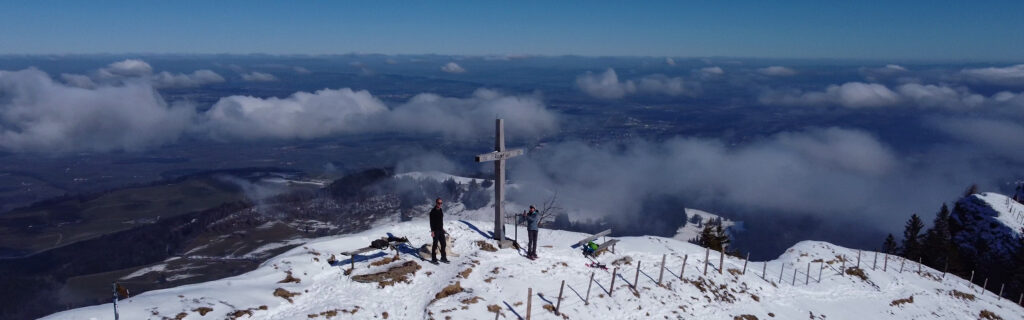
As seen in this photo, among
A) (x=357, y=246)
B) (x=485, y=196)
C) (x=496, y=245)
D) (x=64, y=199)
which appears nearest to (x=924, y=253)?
(x=496, y=245)

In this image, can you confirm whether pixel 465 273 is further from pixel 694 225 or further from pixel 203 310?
pixel 694 225

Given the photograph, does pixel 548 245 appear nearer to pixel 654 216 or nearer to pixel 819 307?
pixel 819 307

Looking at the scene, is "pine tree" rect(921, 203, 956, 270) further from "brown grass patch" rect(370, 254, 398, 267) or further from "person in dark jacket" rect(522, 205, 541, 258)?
"brown grass patch" rect(370, 254, 398, 267)

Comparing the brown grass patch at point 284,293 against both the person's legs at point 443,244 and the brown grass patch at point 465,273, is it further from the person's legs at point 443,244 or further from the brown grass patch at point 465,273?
the brown grass patch at point 465,273

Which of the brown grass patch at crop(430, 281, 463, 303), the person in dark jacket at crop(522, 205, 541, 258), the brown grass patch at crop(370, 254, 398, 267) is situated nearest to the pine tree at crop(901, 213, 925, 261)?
the person in dark jacket at crop(522, 205, 541, 258)

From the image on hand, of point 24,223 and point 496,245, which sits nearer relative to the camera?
point 496,245

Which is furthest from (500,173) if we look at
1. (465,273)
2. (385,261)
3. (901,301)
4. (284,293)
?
(901,301)

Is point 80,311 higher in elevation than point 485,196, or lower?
higher
